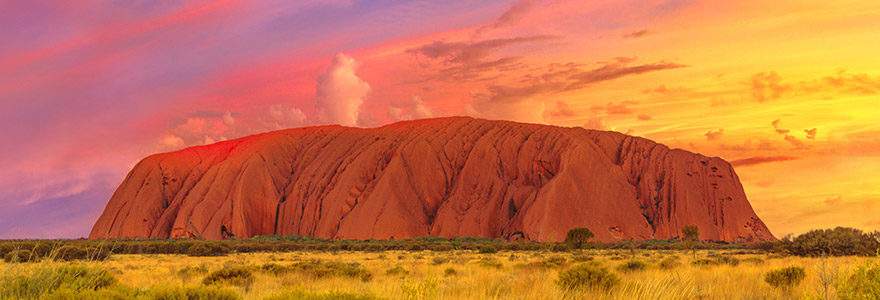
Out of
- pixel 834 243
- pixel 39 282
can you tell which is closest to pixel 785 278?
pixel 39 282

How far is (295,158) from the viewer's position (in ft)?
392

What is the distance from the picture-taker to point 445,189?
101875 millimetres

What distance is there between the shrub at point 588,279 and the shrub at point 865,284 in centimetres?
481

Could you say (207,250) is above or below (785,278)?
below

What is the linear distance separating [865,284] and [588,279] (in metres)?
5.69

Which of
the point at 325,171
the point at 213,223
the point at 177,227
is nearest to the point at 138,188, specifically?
the point at 177,227

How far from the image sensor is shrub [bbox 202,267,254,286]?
16.7 m

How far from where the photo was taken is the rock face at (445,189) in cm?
9094

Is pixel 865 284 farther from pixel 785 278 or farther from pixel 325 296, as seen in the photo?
pixel 325 296

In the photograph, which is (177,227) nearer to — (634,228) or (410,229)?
(410,229)

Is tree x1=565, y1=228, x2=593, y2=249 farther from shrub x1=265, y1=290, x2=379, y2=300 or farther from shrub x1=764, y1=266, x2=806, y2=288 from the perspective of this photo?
shrub x1=265, y1=290, x2=379, y2=300

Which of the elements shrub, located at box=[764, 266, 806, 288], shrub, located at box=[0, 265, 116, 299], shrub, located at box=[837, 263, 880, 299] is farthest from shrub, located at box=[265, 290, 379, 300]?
shrub, located at box=[764, 266, 806, 288]

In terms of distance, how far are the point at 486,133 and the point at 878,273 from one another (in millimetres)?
103601

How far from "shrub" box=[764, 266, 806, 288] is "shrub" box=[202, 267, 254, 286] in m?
14.1
